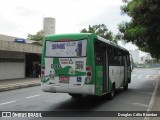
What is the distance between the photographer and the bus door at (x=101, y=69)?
1235 cm

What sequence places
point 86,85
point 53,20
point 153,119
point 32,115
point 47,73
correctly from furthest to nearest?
point 53,20, point 47,73, point 86,85, point 32,115, point 153,119

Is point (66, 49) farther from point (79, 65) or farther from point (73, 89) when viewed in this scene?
Result: point (73, 89)

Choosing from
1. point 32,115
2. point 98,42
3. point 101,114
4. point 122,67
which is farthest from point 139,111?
point 122,67

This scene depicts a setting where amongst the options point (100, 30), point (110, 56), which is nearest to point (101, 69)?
point (110, 56)

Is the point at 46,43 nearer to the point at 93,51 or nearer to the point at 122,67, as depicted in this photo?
the point at 93,51

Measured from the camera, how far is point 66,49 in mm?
12266

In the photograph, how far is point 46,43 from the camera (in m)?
12.8

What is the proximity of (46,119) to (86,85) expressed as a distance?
2.60 m

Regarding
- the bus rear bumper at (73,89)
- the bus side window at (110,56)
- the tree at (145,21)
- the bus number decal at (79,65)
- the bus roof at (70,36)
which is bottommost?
the bus rear bumper at (73,89)

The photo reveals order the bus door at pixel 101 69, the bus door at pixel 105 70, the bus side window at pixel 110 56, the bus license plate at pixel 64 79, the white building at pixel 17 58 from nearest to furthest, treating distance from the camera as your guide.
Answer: the bus license plate at pixel 64 79
the bus door at pixel 101 69
the bus door at pixel 105 70
the bus side window at pixel 110 56
the white building at pixel 17 58

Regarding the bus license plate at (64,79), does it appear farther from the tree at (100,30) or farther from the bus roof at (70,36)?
the tree at (100,30)

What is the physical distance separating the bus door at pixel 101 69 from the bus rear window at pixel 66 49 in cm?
75

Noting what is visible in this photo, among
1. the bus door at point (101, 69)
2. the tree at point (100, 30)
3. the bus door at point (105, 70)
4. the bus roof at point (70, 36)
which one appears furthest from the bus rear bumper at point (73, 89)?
the tree at point (100, 30)

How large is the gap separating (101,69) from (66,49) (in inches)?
73.6
